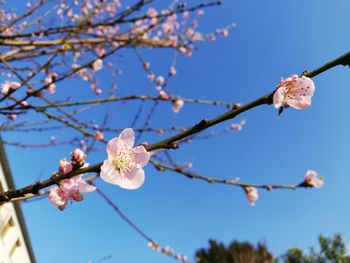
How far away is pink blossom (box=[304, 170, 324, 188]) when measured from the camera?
2.60 meters

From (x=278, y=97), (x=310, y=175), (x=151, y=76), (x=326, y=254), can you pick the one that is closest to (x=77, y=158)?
(x=278, y=97)

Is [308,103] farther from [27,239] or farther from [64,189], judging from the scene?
[27,239]

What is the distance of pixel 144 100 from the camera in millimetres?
3156

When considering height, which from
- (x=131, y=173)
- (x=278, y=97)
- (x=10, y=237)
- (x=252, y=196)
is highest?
(x=10, y=237)

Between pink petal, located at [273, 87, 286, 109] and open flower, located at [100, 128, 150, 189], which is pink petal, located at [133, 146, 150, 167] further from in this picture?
pink petal, located at [273, 87, 286, 109]

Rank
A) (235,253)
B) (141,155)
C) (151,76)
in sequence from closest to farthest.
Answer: (141,155) → (151,76) → (235,253)

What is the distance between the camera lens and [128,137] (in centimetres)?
108

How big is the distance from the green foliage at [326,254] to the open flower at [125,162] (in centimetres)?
2257

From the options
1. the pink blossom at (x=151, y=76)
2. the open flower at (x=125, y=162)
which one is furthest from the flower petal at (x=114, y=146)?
the pink blossom at (x=151, y=76)

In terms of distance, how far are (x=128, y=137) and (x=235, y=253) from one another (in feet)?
52.5

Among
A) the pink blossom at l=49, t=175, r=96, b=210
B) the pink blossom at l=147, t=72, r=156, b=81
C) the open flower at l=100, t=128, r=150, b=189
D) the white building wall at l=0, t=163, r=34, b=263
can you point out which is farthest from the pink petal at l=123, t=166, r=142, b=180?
the pink blossom at l=147, t=72, r=156, b=81

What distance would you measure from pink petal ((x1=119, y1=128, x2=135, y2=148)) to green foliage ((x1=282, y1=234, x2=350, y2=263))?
74.2 ft

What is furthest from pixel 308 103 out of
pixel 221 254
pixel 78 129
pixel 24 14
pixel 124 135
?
pixel 221 254

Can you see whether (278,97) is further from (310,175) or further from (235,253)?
(235,253)
